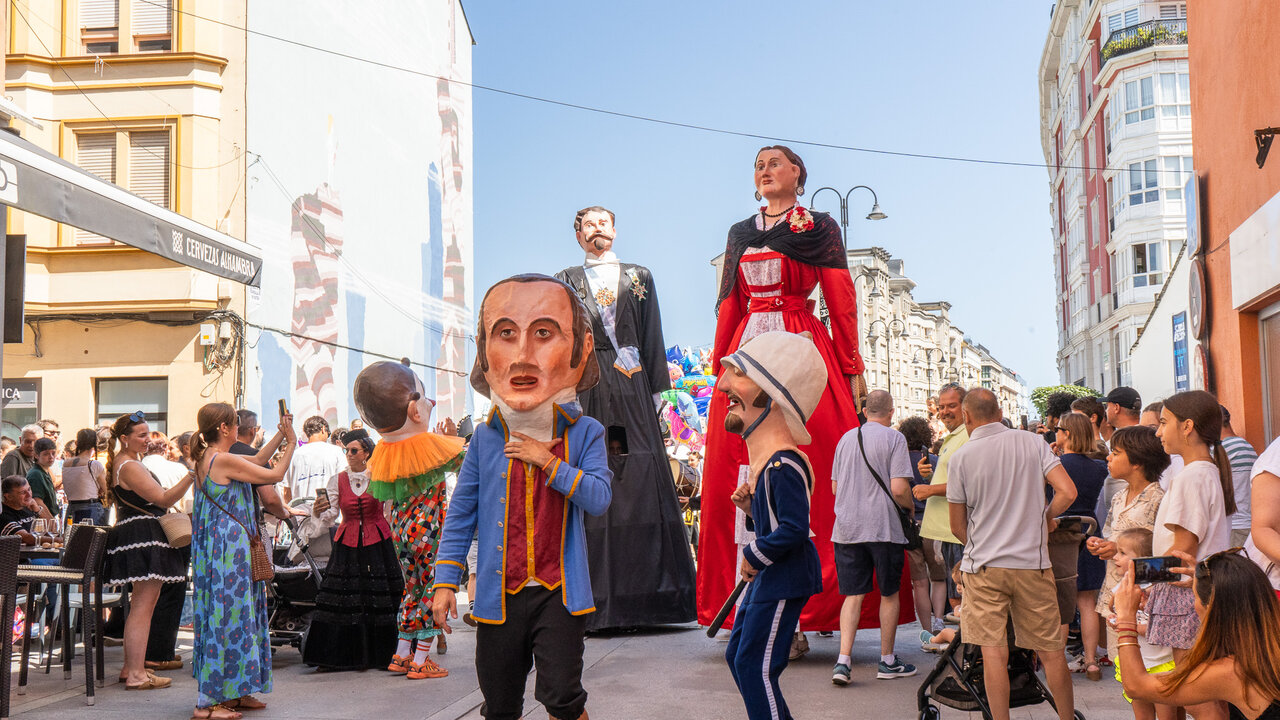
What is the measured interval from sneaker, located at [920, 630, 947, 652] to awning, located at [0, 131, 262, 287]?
5597 millimetres

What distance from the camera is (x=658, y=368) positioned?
26.2 feet

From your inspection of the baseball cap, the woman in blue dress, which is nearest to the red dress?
the baseball cap

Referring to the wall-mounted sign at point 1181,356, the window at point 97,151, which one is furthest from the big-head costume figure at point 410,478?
the window at point 97,151

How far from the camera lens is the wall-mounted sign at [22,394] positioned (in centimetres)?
1747

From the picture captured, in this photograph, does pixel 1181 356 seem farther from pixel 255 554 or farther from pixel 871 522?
pixel 255 554

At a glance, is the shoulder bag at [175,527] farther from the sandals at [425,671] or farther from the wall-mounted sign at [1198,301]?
the wall-mounted sign at [1198,301]

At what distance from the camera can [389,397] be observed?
247 inches

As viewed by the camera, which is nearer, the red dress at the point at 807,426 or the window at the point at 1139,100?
the red dress at the point at 807,426

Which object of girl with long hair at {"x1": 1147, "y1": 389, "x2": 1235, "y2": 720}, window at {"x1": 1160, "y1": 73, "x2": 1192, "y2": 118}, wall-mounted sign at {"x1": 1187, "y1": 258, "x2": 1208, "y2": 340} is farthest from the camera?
window at {"x1": 1160, "y1": 73, "x2": 1192, "y2": 118}

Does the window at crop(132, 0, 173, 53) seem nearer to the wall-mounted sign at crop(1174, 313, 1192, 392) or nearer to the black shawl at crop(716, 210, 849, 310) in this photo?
the black shawl at crop(716, 210, 849, 310)

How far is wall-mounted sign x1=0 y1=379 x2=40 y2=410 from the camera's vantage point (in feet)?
57.3

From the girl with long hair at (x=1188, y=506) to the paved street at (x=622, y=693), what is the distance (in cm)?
146

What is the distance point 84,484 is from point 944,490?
7231 millimetres

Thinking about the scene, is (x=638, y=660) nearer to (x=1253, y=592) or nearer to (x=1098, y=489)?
(x=1098, y=489)
